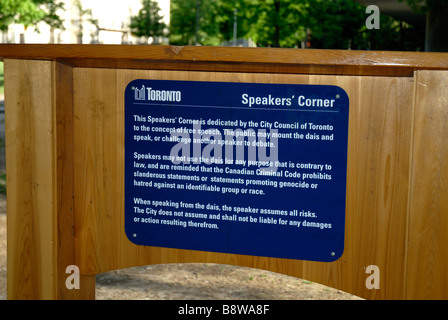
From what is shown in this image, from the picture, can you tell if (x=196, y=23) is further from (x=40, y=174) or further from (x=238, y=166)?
(x=238, y=166)

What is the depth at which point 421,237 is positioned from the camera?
294 centimetres

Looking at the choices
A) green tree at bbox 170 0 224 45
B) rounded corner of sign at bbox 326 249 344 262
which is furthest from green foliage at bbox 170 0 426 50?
rounded corner of sign at bbox 326 249 344 262

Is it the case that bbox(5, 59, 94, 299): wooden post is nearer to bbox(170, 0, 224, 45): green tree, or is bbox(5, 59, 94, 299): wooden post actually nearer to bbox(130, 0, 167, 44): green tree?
bbox(170, 0, 224, 45): green tree

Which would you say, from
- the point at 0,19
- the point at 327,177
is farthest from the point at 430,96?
the point at 0,19

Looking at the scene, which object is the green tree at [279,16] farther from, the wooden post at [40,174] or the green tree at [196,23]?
the wooden post at [40,174]

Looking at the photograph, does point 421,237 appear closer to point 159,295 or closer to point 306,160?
point 306,160

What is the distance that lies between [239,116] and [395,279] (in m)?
1.01

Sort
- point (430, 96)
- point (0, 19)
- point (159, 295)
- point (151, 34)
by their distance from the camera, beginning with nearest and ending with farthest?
point (430, 96) < point (159, 295) < point (0, 19) < point (151, 34)

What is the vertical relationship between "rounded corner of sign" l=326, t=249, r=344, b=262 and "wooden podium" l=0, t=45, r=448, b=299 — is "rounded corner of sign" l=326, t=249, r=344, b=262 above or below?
below

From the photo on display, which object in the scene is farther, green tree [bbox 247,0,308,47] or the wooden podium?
green tree [bbox 247,0,308,47]

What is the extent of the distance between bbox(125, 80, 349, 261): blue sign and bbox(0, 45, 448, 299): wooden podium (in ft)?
0.17

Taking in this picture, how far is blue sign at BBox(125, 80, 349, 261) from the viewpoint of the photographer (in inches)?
118

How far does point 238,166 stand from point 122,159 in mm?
589

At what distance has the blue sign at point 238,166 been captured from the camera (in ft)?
9.84
